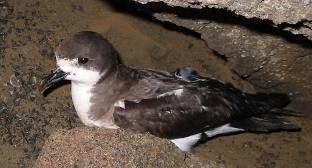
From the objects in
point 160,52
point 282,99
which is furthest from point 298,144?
point 160,52

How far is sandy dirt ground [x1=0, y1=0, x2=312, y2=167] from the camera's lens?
3.72 meters

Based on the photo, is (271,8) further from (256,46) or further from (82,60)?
(82,60)

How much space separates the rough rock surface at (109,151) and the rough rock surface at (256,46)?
0.92 meters

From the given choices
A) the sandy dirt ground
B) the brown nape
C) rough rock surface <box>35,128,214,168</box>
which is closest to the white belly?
the brown nape

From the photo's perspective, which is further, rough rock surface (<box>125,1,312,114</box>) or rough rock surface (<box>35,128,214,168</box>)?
rough rock surface (<box>125,1,312,114</box>)

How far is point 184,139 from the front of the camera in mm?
3719

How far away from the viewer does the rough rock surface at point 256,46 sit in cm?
341

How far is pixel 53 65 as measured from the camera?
3982 millimetres

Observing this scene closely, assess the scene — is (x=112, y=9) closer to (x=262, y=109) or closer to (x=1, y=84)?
(x=1, y=84)

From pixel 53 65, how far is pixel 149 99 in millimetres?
934

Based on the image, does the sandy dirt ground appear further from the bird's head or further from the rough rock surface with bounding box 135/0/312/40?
the rough rock surface with bounding box 135/0/312/40

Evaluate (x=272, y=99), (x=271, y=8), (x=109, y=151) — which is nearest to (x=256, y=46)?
(x=272, y=99)

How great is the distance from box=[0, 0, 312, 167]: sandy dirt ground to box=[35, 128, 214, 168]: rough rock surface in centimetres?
88

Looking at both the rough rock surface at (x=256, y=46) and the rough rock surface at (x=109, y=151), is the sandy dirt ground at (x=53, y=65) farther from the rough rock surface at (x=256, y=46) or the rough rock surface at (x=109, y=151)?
the rough rock surface at (x=109, y=151)
